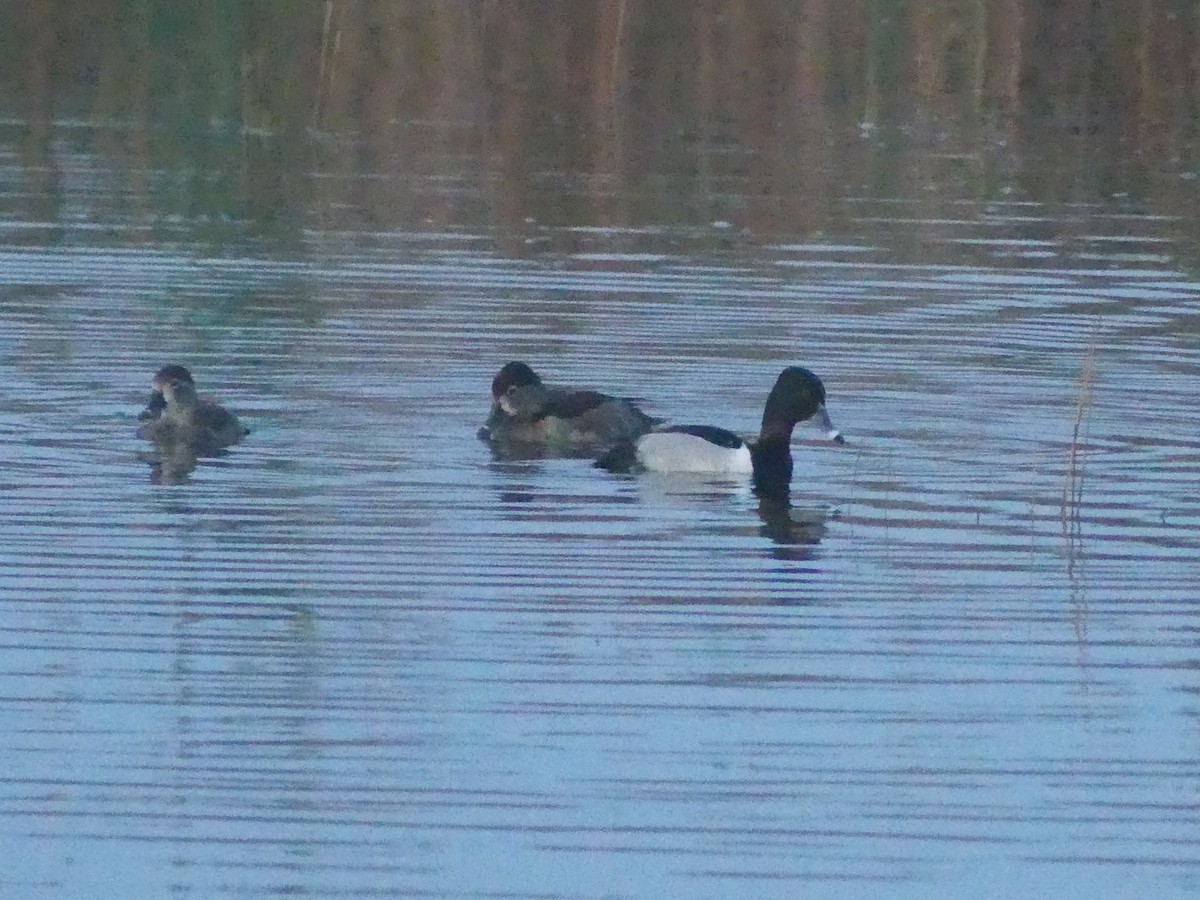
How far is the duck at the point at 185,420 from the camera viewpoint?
1355 centimetres

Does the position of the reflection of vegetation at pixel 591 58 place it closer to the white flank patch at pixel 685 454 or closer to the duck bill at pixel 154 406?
the duck bill at pixel 154 406

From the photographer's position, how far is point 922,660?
31.8 feet

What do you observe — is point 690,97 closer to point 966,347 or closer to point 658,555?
point 966,347

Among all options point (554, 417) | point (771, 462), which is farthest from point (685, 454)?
point (554, 417)

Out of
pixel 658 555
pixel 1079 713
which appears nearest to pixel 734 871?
pixel 1079 713

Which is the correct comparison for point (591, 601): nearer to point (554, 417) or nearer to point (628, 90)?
point (554, 417)

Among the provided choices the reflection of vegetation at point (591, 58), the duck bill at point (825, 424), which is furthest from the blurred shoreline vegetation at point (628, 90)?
the duck bill at point (825, 424)

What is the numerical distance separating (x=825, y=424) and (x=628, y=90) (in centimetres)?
1899

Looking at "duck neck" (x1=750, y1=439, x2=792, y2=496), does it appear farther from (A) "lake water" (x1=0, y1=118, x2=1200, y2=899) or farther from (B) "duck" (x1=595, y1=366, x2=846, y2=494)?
(A) "lake water" (x1=0, y1=118, x2=1200, y2=899)

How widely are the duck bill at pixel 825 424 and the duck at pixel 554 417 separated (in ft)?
2.79

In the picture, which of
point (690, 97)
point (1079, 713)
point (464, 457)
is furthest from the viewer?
point (690, 97)

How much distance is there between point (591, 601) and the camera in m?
10.4

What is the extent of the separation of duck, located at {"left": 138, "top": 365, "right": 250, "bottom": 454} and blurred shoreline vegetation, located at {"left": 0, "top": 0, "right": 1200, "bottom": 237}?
8501mm

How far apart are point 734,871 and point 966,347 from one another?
31.3 ft
